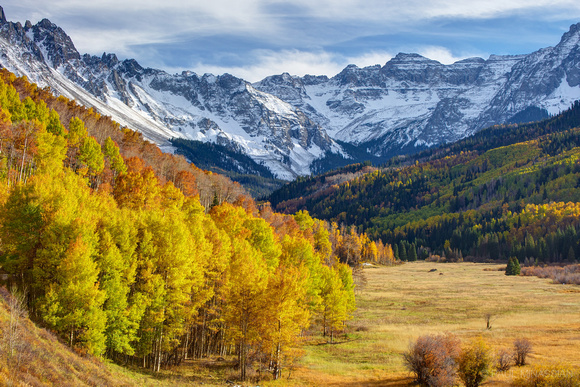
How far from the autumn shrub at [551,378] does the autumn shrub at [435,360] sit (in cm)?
485

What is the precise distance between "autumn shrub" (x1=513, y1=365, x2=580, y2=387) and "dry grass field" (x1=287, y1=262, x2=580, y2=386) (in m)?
4.07

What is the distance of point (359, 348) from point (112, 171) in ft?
214

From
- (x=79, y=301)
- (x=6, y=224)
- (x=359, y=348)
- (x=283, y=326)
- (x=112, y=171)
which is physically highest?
(x=112, y=171)

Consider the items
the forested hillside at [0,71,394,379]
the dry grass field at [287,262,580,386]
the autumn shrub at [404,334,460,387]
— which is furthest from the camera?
the dry grass field at [287,262,580,386]

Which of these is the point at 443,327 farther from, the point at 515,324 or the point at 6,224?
the point at 6,224

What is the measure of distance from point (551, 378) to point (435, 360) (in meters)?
8.92

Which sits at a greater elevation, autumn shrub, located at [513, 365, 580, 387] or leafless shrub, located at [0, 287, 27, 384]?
leafless shrub, located at [0, 287, 27, 384]

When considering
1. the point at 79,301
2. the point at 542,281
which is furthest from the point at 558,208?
the point at 79,301

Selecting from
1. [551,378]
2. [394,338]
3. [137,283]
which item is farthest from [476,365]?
[137,283]

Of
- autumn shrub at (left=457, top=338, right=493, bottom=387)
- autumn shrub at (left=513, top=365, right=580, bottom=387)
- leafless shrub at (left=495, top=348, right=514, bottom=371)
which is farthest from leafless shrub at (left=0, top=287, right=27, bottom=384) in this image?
leafless shrub at (left=495, top=348, right=514, bottom=371)

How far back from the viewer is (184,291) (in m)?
40.8

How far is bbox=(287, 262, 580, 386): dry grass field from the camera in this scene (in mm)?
39688

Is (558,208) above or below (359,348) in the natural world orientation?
above

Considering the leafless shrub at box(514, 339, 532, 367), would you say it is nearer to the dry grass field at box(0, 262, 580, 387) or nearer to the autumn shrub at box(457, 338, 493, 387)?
the dry grass field at box(0, 262, 580, 387)
